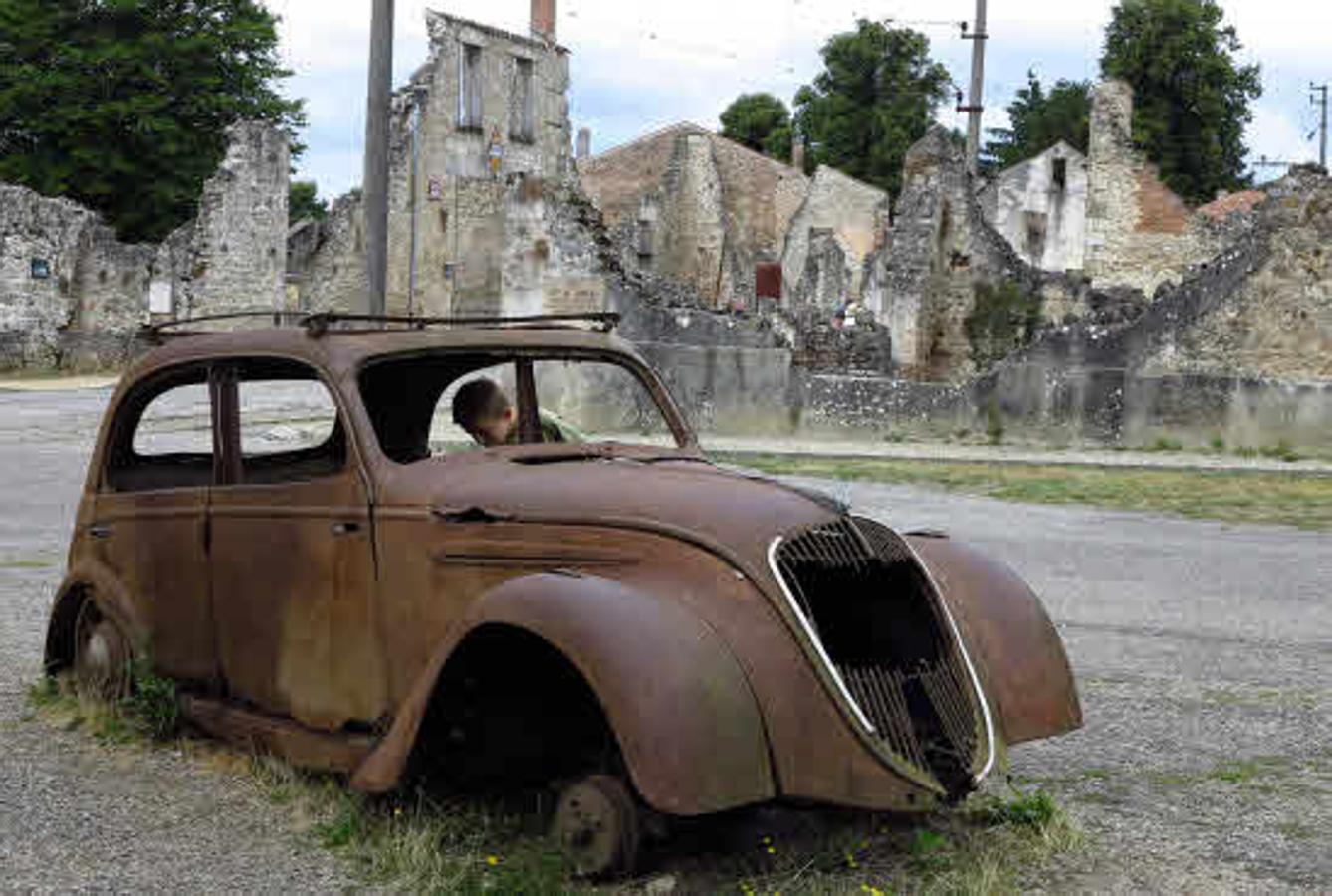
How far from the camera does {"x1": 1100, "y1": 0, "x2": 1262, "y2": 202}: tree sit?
2432 inches

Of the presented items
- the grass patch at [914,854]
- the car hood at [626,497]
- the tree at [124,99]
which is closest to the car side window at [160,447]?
the car hood at [626,497]

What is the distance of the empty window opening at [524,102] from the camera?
51500 mm

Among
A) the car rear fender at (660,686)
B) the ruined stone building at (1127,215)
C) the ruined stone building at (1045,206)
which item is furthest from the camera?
the ruined stone building at (1045,206)

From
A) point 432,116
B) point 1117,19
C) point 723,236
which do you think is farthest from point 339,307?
point 1117,19

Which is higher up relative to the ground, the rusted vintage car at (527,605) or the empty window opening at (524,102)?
the empty window opening at (524,102)

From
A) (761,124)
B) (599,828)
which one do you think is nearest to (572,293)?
(599,828)

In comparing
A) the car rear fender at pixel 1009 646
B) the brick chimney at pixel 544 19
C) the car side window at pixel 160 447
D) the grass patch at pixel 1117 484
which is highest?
the brick chimney at pixel 544 19

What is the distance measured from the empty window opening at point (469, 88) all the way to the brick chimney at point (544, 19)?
13.0 ft

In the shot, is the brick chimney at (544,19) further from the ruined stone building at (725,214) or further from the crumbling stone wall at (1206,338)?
the crumbling stone wall at (1206,338)

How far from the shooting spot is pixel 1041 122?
82.2 m

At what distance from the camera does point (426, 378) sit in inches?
221

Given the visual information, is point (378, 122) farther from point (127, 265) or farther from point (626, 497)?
point (127, 265)

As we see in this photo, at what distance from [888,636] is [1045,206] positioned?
191 feet

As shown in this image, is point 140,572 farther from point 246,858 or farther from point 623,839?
point 623,839
